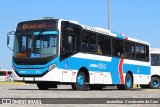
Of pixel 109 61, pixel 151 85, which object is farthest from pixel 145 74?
pixel 109 61

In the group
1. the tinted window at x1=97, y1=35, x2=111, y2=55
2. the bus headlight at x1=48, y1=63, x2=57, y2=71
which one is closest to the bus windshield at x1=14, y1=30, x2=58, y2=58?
the bus headlight at x1=48, y1=63, x2=57, y2=71

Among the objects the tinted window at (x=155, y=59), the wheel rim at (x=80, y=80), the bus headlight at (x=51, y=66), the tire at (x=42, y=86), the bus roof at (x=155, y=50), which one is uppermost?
the bus roof at (x=155, y=50)

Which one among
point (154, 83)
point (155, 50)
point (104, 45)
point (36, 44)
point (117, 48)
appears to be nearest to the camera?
point (36, 44)

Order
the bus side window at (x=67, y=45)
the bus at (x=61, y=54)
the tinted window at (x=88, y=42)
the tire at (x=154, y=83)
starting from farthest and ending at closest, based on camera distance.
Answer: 1. the tire at (x=154, y=83)
2. the tinted window at (x=88, y=42)
3. the bus side window at (x=67, y=45)
4. the bus at (x=61, y=54)

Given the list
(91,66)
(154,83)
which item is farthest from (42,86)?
(154,83)

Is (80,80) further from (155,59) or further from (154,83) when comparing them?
(155,59)

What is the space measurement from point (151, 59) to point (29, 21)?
503 inches

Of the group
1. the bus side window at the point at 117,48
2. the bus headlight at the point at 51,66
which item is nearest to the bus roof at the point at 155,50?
the bus side window at the point at 117,48

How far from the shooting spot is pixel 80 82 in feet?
71.7

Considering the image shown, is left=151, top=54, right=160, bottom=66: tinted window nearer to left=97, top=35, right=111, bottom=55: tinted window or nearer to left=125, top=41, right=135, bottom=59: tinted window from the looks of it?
left=125, top=41, right=135, bottom=59: tinted window

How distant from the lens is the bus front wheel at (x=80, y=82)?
2161 centimetres

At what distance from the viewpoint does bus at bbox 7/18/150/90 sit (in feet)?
66.9

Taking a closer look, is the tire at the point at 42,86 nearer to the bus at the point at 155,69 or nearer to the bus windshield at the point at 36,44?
the bus windshield at the point at 36,44

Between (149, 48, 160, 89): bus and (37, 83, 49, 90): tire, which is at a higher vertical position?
(149, 48, 160, 89): bus
